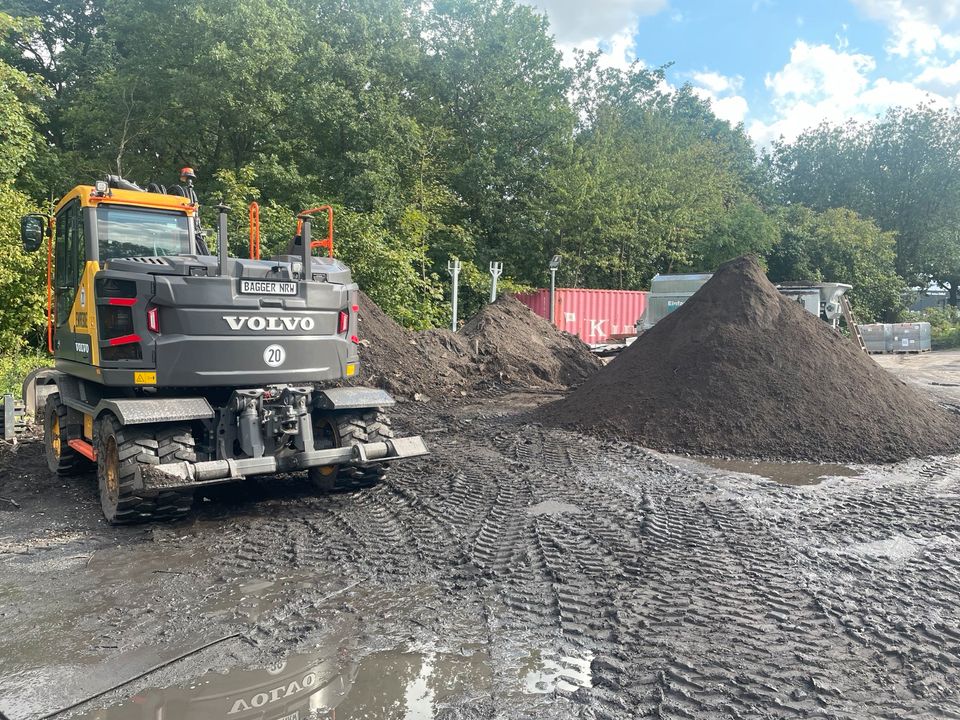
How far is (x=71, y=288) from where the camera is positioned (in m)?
6.28

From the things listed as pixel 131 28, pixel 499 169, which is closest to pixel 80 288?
pixel 131 28

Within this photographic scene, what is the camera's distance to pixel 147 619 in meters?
4.09

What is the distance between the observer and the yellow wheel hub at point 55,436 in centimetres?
721

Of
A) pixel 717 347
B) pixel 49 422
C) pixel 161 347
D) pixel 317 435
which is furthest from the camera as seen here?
pixel 717 347

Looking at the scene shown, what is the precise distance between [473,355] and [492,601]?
37.6 feet

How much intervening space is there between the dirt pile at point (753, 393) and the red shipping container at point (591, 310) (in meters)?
12.3

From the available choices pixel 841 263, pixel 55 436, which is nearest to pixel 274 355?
pixel 55 436

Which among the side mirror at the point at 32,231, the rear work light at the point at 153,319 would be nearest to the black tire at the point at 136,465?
the rear work light at the point at 153,319

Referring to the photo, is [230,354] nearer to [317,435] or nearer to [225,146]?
[317,435]

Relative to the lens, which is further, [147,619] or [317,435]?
[317,435]

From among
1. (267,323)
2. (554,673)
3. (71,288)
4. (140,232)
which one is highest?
(140,232)

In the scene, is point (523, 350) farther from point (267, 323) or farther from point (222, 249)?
point (222, 249)

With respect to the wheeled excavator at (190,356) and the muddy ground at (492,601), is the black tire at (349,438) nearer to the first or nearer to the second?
the wheeled excavator at (190,356)

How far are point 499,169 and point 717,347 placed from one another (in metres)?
20.4
